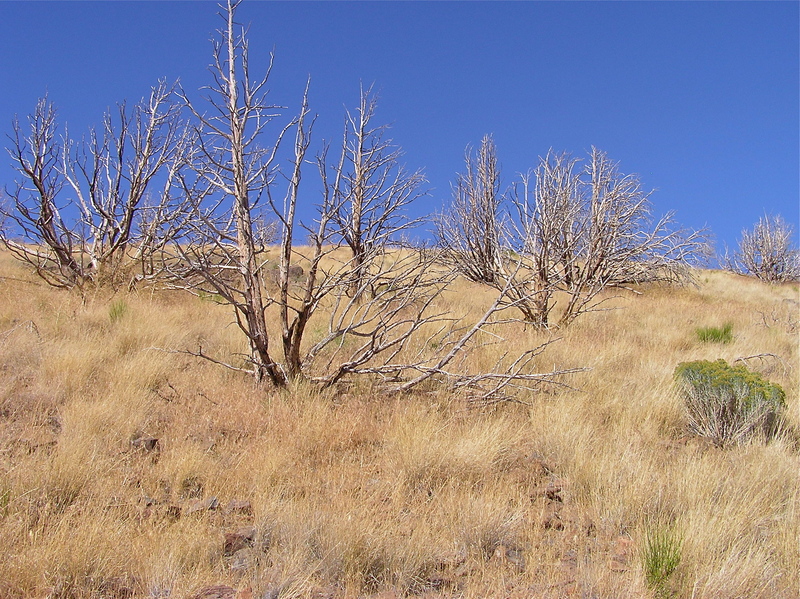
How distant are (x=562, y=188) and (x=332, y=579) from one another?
27.6ft

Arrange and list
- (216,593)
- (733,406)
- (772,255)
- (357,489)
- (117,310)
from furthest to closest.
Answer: (772,255)
(117,310)
(733,406)
(357,489)
(216,593)

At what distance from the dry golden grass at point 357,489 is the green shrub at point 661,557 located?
5 cm

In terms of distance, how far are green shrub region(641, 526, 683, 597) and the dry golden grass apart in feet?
0.15

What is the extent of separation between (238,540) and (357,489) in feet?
2.63

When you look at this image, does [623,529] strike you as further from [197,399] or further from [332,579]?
[197,399]

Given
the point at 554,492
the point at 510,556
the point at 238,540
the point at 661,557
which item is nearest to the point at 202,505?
the point at 238,540

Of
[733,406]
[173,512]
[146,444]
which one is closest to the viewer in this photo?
[173,512]

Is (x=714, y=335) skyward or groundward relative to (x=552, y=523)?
skyward

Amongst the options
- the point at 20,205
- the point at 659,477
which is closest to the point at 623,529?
the point at 659,477

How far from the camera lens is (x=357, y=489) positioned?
3168mm

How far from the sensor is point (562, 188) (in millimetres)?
9422

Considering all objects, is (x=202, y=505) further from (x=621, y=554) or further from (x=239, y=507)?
(x=621, y=554)

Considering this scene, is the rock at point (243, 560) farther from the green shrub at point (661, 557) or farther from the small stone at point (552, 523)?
the green shrub at point (661, 557)

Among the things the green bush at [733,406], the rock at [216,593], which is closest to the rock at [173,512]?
the rock at [216,593]
